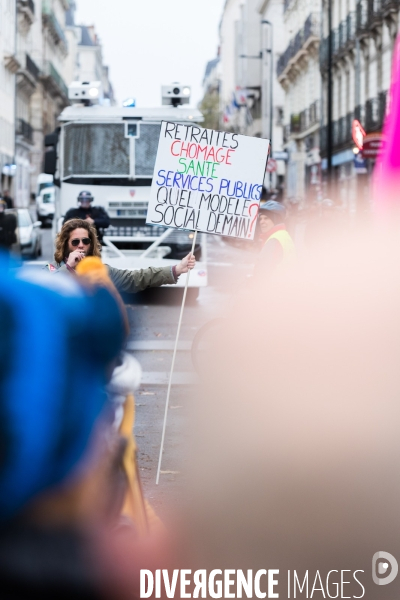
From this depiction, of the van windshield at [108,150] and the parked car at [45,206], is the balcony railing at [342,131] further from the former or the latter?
the van windshield at [108,150]

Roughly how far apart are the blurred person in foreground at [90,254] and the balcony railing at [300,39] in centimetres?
5315

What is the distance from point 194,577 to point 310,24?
56.2 metres

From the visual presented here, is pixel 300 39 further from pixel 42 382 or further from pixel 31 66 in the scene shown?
pixel 42 382

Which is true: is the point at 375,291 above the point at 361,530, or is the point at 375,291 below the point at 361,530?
above

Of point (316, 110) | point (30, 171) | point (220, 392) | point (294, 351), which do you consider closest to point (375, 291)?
point (294, 351)

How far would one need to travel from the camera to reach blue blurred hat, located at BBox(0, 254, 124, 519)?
232 centimetres

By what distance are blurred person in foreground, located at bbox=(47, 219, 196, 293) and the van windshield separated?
42.1 ft

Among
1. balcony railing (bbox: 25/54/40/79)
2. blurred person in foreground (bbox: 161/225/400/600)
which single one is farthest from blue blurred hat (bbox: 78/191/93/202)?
balcony railing (bbox: 25/54/40/79)

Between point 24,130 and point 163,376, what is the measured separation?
6485cm

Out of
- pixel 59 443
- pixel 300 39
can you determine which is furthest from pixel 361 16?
pixel 59 443

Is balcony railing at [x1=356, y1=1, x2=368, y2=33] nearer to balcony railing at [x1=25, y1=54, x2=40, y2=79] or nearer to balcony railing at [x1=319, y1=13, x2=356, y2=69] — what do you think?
balcony railing at [x1=319, y1=13, x2=356, y2=69]

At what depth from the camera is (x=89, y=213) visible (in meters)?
18.3

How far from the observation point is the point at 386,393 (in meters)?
9.72

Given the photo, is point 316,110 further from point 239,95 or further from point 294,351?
point 294,351
